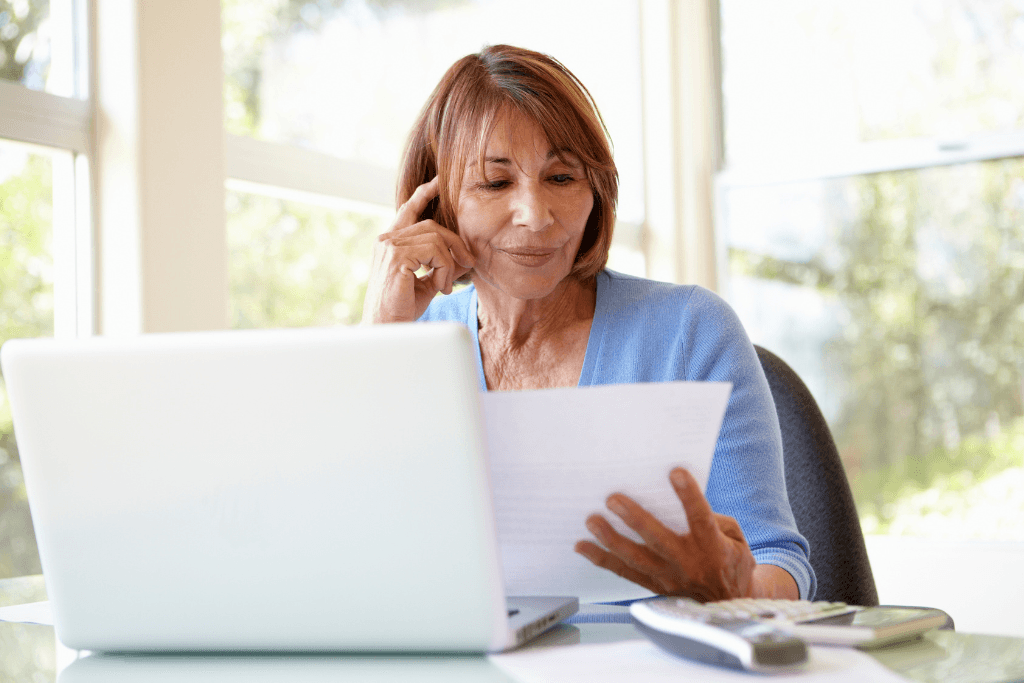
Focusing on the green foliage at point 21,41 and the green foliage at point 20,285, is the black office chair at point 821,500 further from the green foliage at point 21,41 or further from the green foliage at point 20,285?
the green foliage at point 21,41

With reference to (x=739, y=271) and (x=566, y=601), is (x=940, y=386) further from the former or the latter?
(x=566, y=601)

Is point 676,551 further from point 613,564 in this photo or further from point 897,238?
point 897,238

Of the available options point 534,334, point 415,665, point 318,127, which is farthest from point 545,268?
point 318,127

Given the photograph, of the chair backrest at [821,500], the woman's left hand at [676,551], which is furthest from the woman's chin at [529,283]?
the woman's left hand at [676,551]

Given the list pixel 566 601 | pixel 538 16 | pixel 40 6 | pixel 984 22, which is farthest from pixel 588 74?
pixel 566 601

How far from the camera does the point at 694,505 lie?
69 centimetres

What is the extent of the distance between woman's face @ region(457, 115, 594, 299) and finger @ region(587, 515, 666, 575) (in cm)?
60

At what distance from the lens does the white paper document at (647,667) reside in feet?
1.83

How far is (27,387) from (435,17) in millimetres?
2341

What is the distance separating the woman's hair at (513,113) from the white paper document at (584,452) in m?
0.67

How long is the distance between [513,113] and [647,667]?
0.83m

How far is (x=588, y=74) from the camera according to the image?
3555 mm

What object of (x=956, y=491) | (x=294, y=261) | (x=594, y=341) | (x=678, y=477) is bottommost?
(x=956, y=491)

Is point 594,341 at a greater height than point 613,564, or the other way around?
point 594,341
